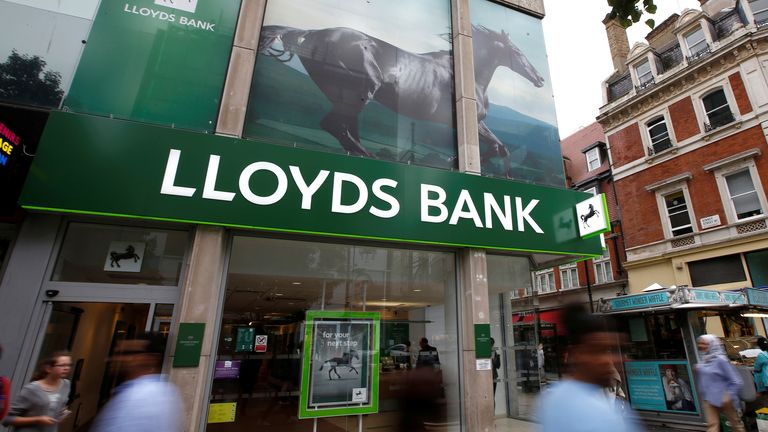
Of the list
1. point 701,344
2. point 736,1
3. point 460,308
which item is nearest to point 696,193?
point 736,1

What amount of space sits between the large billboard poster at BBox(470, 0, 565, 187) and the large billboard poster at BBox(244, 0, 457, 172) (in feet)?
2.83

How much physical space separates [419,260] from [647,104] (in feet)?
69.7

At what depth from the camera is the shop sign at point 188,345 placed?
509cm

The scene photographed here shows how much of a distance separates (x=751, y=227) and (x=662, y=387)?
36.2ft

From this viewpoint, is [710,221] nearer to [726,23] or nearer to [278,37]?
[726,23]

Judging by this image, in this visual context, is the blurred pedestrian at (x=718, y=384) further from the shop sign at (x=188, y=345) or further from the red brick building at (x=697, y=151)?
the red brick building at (x=697, y=151)

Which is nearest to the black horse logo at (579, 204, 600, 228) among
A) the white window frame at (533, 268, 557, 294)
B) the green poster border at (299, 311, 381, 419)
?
the green poster border at (299, 311, 381, 419)

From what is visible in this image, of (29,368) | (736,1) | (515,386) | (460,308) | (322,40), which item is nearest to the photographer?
(29,368)

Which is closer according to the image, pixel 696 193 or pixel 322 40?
pixel 322 40

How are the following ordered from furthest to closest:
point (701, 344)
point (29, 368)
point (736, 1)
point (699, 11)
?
point (699, 11)
point (736, 1)
point (701, 344)
point (29, 368)

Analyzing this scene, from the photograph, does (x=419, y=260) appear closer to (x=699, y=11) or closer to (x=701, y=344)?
(x=701, y=344)

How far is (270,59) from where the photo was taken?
7.18 m

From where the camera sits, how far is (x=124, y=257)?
5.62 m

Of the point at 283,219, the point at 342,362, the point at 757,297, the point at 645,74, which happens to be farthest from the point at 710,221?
the point at 283,219
